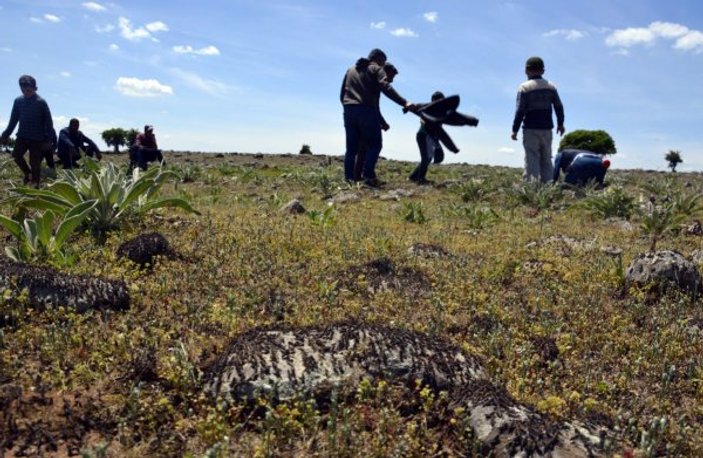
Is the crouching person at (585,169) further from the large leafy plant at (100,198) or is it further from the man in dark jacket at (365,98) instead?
the large leafy plant at (100,198)

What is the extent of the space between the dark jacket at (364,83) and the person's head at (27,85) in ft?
18.9

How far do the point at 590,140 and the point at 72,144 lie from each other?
982 inches

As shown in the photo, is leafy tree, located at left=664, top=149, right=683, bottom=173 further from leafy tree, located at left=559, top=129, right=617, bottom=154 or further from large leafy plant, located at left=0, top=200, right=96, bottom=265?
large leafy plant, located at left=0, top=200, right=96, bottom=265

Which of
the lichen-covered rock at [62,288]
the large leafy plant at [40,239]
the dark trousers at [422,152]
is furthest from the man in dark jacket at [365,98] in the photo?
the lichen-covered rock at [62,288]

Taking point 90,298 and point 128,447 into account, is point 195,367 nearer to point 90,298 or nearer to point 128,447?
point 128,447

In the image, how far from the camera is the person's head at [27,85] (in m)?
10.7

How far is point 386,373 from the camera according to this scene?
2867mm

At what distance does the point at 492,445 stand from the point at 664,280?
9.43 feet

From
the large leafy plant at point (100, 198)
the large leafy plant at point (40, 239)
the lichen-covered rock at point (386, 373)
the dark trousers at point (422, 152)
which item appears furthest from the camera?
the dark trousers at point (422, 152)

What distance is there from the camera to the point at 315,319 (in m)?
3.71

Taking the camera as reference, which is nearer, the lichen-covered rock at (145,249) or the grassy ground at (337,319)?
the grassy ground at (337,319)

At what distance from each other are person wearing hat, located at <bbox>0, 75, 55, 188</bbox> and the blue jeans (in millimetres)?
5616

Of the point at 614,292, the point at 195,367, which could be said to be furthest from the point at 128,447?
the point at 614,292

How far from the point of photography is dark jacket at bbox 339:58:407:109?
36.4 ft
